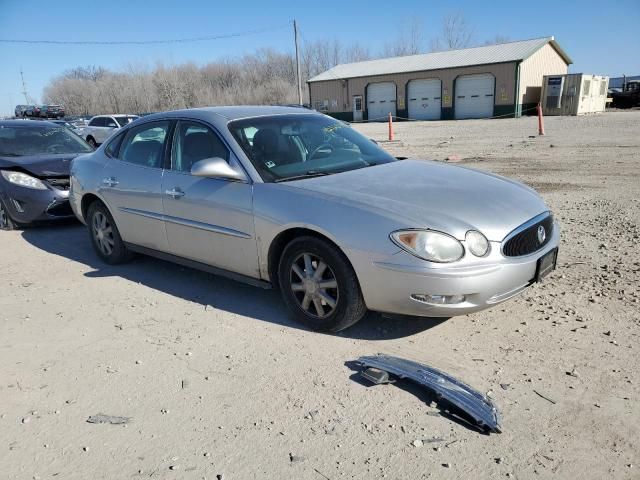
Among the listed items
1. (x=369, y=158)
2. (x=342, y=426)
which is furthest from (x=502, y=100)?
(x=342, y=426)

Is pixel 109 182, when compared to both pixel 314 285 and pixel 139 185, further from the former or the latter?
pixel 314 285

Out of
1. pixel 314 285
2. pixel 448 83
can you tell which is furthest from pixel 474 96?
pixel 314 285

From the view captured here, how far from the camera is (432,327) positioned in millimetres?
3912

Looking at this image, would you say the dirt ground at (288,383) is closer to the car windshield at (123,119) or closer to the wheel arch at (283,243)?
the wheel arch at (283,243)

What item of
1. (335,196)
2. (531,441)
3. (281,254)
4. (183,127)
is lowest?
(531,441)

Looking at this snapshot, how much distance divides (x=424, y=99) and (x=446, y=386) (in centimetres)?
4113

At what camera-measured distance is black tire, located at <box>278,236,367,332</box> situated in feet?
11.8

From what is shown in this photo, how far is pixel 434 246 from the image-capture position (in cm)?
329

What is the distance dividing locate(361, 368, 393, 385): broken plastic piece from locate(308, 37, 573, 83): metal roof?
37.8 metres

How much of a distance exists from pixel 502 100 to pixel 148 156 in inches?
1444

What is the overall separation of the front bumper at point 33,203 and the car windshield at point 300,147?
13.1 ft

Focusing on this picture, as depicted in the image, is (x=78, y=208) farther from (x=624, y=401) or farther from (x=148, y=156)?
(x=624, y=401)

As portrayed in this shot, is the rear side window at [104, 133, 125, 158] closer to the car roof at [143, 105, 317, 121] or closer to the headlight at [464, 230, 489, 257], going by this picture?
the car roof at [143, 105, 317, 121]

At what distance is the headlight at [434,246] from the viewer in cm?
328
